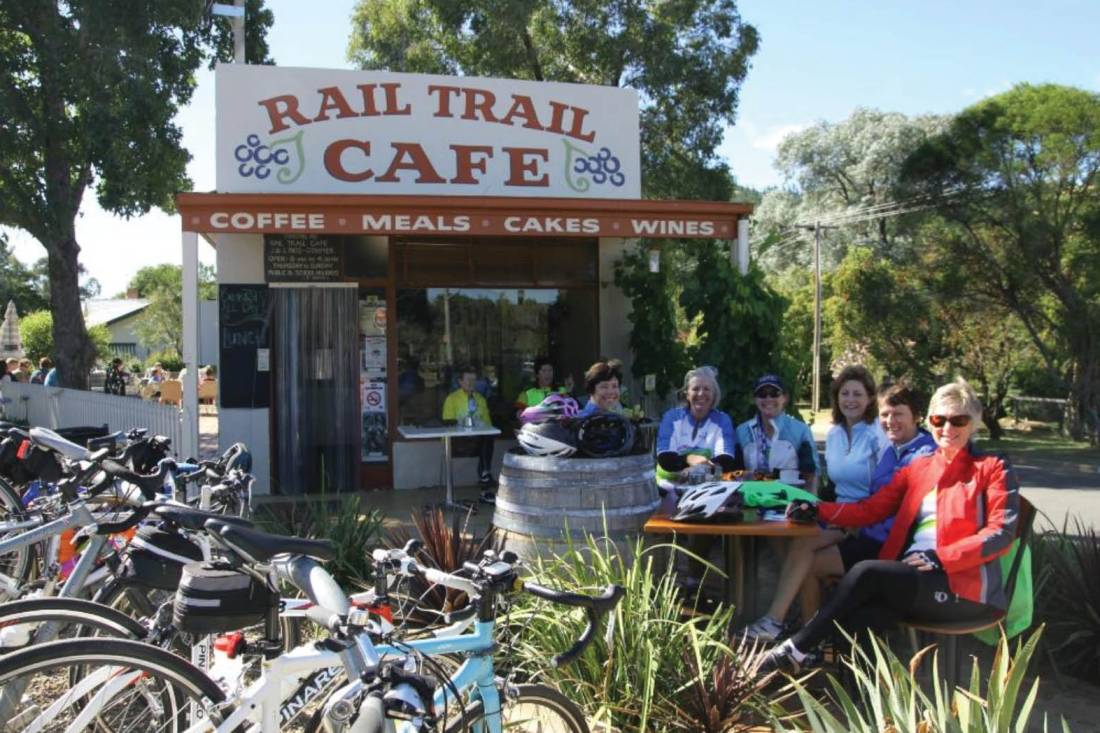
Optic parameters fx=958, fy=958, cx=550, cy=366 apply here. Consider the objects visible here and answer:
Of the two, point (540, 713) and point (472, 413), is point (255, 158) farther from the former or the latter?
point (540, 713)

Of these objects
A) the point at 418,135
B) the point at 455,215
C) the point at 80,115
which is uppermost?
the point at 80,115

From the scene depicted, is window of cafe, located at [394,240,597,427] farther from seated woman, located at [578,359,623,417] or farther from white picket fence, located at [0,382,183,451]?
seated woman, located at [578,359,623,417]

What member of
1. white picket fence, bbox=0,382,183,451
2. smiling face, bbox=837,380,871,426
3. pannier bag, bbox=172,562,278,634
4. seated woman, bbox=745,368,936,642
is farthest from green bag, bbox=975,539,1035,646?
white picket fence, bbox=0,382,183,451

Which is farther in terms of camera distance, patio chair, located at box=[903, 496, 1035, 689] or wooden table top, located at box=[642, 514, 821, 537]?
wooden table top, located at box=[642, 514, 821, 537]

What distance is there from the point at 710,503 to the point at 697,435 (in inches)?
55.1

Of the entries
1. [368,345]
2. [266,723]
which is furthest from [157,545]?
[368,345]

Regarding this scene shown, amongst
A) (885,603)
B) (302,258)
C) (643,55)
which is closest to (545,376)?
(302,258)

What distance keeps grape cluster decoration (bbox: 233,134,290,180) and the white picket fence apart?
2430 mm

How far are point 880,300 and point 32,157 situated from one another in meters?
16.8

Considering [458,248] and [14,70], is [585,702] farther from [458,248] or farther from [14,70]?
[14,70]

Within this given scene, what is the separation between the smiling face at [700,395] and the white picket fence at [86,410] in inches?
194

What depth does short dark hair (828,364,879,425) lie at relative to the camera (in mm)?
5262

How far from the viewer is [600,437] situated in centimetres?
475

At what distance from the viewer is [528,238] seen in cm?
1062
